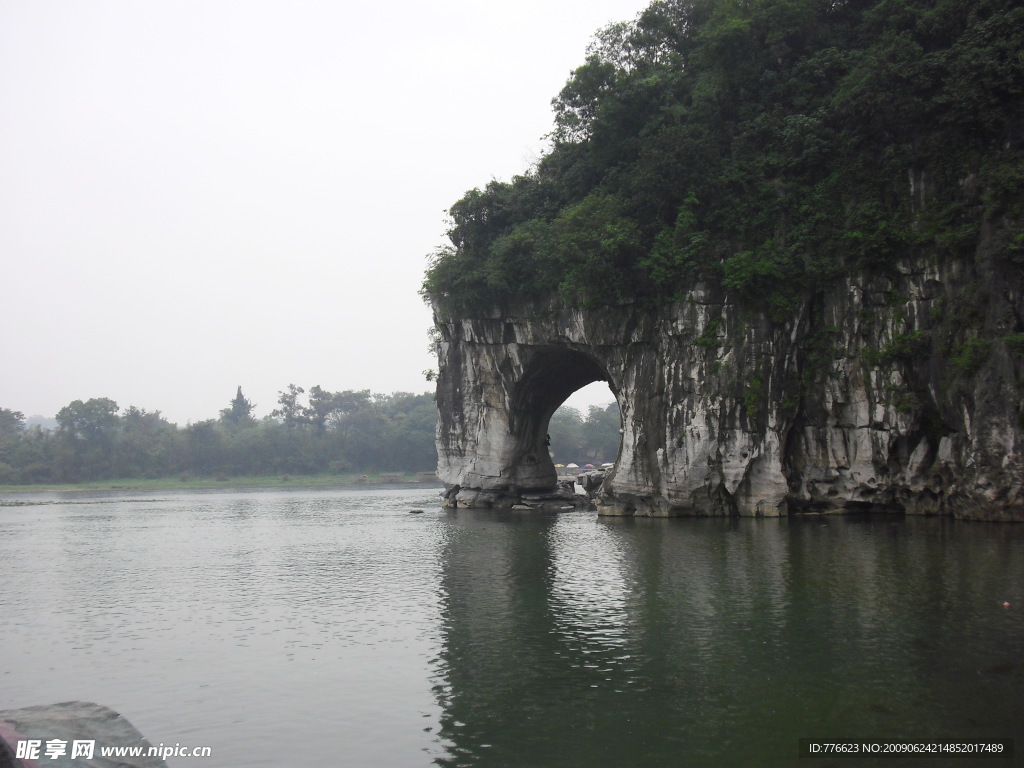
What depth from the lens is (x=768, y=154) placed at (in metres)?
27.4

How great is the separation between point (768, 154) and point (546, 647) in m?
21.6

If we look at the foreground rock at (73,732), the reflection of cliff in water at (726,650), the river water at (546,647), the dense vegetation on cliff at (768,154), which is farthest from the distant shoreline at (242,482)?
the foreground rock at (73,732)

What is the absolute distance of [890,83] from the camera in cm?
2383

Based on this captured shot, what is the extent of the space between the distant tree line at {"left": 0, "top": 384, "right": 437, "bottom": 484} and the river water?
59.5 metres

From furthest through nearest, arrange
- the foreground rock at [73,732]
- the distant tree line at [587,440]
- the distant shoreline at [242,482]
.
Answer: the distant tree line at [587,440] → the distant shoreline at [242,482] → the foreground rock at [73,732]

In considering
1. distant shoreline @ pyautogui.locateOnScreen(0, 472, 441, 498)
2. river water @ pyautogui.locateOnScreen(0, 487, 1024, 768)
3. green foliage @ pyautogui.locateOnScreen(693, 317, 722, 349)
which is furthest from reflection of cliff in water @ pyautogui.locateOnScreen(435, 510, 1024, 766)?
distant shoreline @ pyautogui.locateOnScreen(0, 472, 441, 498)

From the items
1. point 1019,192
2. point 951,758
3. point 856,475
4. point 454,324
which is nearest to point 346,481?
point 454,324

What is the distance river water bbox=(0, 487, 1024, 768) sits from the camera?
781 centimetres

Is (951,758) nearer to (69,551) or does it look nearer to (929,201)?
(929,201)

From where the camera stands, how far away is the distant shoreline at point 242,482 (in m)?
70.9

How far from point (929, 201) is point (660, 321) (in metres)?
9.11

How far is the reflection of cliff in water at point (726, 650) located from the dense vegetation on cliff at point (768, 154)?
1012 cm

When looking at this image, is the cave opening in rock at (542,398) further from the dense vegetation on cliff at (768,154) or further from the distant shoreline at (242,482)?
the distant shoreline at (242,482)

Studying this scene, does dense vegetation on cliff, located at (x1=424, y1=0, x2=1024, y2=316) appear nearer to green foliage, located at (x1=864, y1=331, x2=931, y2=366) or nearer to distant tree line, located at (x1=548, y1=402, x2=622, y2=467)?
green foliage, located at (x1=864, y1=331, x2=931, y2=366)
